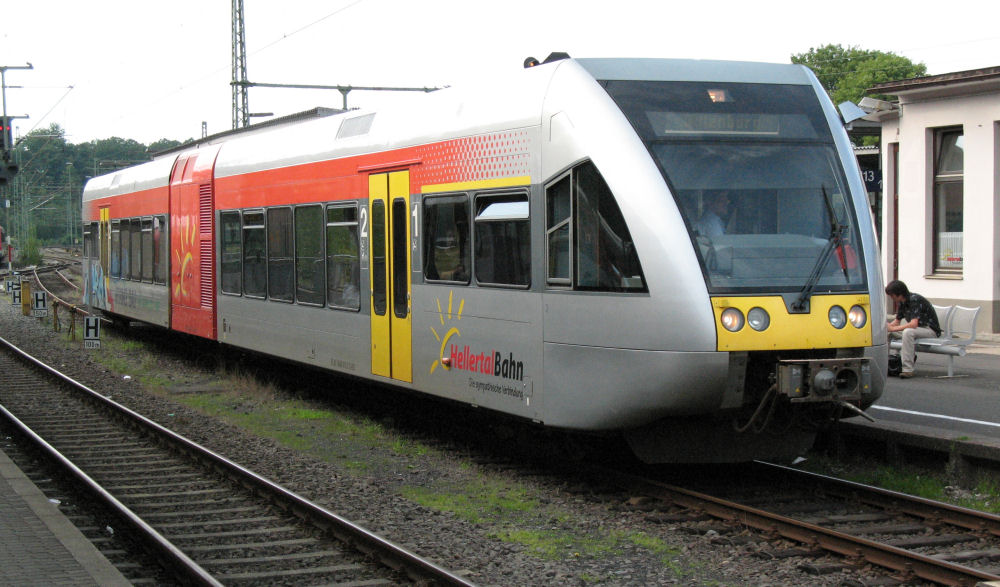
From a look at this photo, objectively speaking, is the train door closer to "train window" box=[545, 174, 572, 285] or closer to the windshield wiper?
"train window" box=[545, 174, 572, 285]

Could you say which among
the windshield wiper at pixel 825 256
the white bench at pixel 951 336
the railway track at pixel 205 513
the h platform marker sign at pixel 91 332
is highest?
the windshield wiper at pixel 825 256

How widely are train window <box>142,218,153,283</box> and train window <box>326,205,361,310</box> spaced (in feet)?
28.2

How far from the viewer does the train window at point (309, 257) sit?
12.3 m

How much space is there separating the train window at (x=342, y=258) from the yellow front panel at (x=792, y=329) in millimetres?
4814

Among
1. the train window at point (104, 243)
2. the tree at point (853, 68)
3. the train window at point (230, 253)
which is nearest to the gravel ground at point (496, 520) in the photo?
the train window at point (230, 253)

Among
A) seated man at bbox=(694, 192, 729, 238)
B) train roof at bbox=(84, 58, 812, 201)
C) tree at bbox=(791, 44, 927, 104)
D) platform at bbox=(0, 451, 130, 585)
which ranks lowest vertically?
platform at bbox=(0, 451, 130, 585)

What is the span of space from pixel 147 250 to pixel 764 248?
47.5 ft

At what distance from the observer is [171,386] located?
16.1m

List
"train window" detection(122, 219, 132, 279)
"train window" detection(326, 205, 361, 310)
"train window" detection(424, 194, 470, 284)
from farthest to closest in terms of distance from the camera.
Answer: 1. "train window" detection(122, 219, 132, 279)
2. "train window" detection(326, 205, 361, 310)
3. "train window" detection(424, 194, 470, 284)

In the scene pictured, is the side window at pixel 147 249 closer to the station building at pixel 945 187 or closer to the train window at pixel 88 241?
the train window at pixel 88 241

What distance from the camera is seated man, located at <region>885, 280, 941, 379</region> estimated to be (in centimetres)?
1384

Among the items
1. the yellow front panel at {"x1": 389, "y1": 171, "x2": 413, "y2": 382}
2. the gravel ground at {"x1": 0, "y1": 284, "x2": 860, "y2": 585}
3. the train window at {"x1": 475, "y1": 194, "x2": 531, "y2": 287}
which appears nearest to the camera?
the gravel ground at {"x1": 0, "y1": 284, "x2": 860, "y2": 585}

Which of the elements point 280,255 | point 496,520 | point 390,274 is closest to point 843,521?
point 496,520

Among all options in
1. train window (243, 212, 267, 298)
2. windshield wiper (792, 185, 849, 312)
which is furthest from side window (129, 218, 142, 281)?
windshield wiper (792, 185, 849, 312)
